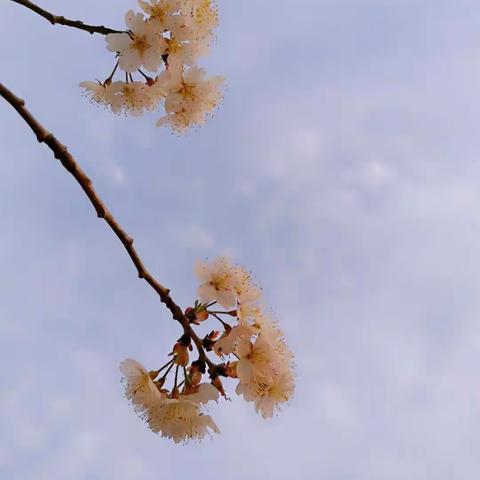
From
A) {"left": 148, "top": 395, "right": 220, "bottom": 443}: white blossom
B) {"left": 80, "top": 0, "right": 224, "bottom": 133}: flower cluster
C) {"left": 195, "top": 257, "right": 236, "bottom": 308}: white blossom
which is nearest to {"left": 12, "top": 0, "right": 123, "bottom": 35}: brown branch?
{"left": 80, "top": 0, "right": 224, "bottom": 133}: flower cluster

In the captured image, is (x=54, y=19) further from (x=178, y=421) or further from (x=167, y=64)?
(x=178, y=421)

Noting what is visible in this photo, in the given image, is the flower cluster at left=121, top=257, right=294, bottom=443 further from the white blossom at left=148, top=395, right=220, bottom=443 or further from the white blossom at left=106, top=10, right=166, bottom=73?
the white blossom at left=106, top=10, right=166, bottom=73

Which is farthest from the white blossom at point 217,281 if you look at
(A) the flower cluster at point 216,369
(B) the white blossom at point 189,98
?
(B) the white blossom at point 189,98

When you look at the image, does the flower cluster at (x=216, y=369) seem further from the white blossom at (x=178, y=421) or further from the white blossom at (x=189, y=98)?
the white blossom at (x=189, y=98)

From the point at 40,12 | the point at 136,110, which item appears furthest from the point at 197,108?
the point at 40,12

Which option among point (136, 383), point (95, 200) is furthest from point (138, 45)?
point (136, 383)
